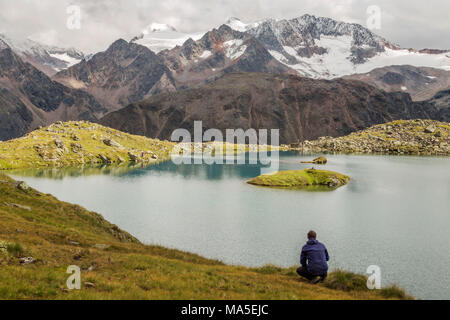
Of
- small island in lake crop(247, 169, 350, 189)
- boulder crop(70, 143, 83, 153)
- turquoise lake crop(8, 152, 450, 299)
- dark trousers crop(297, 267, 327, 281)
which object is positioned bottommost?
turquoise lake crop(8, 152, 450, 299)

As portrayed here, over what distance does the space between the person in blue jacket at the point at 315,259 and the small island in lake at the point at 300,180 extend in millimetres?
87226

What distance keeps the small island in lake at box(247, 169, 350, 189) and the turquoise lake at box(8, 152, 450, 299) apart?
4737 millimetres

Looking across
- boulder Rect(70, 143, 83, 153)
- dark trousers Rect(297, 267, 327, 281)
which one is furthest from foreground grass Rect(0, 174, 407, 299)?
boulder Rect(70, 143, 83, 153)

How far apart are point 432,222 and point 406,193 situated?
36934mm

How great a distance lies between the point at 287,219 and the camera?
6850cm

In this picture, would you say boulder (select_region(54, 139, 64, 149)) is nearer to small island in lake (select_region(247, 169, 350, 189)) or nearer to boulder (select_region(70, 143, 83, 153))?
boulder (select_region(70, 143, 83, 153))

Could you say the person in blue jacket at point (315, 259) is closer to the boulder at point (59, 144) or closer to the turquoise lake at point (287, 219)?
the turquoise lake at point (287, 219)

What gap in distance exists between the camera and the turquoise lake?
44.4 meters

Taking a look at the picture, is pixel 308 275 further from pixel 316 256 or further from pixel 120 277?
pixel 120 277

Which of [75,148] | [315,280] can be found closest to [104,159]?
[75,148]

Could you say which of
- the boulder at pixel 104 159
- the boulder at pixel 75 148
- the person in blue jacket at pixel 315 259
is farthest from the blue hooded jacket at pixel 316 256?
the boulder at pixel 75 148

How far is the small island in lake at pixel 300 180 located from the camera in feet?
371
